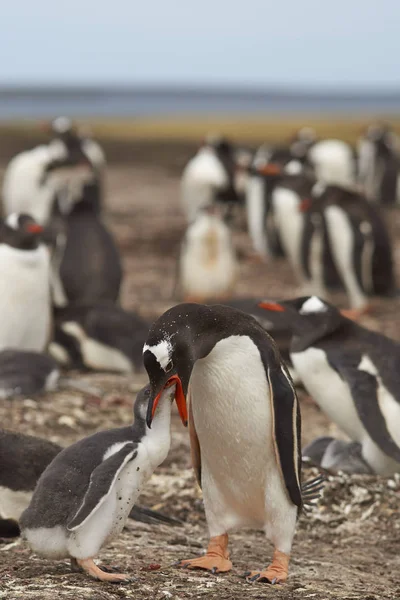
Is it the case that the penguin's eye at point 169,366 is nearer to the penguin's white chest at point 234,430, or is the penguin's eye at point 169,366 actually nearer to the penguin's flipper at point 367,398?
the penguin's white chest at point 234,430

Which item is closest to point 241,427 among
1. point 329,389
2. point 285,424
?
point 285,424

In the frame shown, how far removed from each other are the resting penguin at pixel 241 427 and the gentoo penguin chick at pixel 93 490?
19 cm

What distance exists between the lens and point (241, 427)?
3.66 metres

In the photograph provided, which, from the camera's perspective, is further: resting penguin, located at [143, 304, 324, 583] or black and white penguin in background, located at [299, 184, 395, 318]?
black and white penguin in background, located at [299, 184, 395, 318]

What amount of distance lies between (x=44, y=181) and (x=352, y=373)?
29.1 ft

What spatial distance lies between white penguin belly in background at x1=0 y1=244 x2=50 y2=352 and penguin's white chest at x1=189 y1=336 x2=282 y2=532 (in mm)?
3942

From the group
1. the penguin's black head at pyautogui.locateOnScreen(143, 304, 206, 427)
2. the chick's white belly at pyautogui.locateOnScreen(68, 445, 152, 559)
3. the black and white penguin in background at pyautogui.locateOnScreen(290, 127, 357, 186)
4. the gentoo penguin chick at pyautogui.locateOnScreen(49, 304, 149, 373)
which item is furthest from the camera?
the black and white penguin in background at pyautogui.locateOnScreen(290, 127, 357, 186)

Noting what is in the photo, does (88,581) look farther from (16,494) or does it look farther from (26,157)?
(26,157)

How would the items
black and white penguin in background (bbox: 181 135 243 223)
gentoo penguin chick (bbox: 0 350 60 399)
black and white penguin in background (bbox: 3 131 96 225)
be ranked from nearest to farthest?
gentoo penguin chick (bbox: 0 350 60 399)
black and white penguin in background (bbox: 3 131 96 225)
black and white penguin in background (bbox: 181 135 243 223)

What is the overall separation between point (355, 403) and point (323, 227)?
5.79 m

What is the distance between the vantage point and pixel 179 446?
5609 mm

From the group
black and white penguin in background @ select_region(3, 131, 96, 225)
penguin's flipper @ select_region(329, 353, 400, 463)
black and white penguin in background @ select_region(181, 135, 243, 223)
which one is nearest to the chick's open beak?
penguin's flipper @ select_region(329, 353, 400, 463)

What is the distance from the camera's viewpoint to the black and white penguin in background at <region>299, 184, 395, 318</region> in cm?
1038

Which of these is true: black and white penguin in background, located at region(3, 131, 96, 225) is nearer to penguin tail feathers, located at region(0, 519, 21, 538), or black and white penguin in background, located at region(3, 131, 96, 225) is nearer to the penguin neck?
penguin tail feathers, located at region(0, 519, 21, 538)
